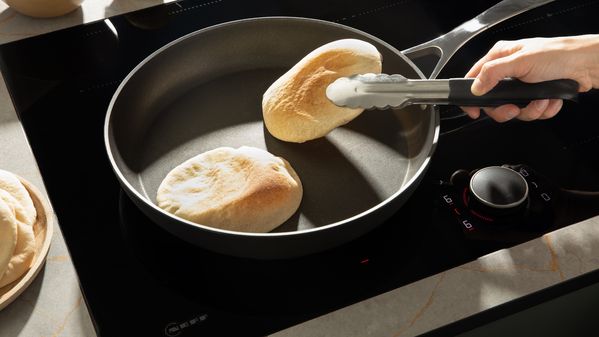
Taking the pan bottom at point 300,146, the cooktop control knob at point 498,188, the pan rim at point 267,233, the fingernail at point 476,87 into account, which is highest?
the fingernail at point 476,87

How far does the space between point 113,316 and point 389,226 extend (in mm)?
335

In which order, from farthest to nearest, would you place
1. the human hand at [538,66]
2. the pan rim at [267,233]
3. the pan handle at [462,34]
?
the pan handle at [462,34]
the human hand at [538,66]
the pan rim at [267,233]

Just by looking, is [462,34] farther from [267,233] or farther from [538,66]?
[267,233]

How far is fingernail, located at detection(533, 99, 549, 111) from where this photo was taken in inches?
33.4

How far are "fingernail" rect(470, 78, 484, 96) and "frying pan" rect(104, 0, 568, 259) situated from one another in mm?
55

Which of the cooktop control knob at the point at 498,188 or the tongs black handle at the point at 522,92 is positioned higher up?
the tongs black handle at the point at 522,92

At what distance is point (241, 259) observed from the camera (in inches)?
31.0

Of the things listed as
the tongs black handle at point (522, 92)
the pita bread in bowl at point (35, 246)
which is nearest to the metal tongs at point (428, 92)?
the tongs black handle at point (522, 92)

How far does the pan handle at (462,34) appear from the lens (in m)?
0.94

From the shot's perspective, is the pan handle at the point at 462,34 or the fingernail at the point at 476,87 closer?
the fingernail at the point at 476,87

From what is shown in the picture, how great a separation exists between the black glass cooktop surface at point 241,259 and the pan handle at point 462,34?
0.08m

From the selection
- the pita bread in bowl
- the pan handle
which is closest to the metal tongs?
the pan handle

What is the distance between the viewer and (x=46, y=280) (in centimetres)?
77

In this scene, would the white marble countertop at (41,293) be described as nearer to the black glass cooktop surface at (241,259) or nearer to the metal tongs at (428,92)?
the black glass cooktop surface at (241,259)
